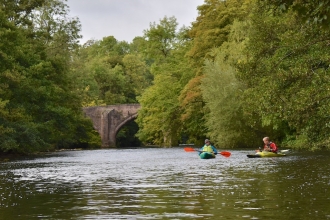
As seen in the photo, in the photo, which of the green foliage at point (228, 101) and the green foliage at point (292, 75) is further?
the green foliage at point (228, 101)

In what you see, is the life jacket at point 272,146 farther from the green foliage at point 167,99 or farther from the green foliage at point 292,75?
the green foliage at point 167,99

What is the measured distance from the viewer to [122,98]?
8162cm

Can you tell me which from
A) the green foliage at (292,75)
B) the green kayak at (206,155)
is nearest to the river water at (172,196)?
the green foliage at (292,75)

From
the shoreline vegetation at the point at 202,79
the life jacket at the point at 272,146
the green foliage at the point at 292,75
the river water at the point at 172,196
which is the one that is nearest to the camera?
the river water at the point at 172,196

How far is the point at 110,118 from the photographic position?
7138 centimetres

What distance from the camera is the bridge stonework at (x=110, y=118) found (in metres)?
70.4

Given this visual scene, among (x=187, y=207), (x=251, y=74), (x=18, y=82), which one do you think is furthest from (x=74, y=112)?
(x=187, y=207)

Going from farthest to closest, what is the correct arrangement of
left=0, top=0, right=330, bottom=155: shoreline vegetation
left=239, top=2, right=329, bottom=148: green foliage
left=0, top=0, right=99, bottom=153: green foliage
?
left=0, top=0, right=99, bottom=153: green foliage, left=0, top=0, right=330, bottom=155: shoreline vegetation, left=239, top=2, right=329, bottom=148: green foliage

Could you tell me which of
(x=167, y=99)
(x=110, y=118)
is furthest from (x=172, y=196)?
(x=110, y=118)

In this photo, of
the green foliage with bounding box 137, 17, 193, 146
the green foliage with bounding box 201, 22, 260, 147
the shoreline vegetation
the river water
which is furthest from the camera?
the green foliage with bounding box 137, 17, 193, 146

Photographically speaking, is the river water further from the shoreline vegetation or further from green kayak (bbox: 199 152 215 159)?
green kayak (bbox: 199 152 215 159)

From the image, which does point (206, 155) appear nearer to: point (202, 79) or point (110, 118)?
point (202, 79)

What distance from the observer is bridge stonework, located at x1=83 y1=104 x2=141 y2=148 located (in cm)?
7041

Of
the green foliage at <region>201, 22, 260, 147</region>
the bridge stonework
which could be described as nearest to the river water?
the green foliage at <region>201, 22, 260, 147</region>
